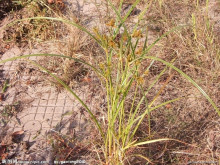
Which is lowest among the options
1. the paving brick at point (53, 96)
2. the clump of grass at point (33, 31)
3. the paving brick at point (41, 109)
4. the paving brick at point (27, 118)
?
A: the paving brick at point (27, 118)

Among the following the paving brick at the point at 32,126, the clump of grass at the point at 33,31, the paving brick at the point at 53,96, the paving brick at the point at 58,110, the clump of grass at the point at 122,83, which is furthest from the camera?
the clump of grass at the point at 33,31

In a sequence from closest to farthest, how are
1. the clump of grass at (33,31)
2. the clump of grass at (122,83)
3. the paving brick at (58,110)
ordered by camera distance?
the clump of grass at (122,83), the paving brick at (58,110), the clump of grass at (33,31)

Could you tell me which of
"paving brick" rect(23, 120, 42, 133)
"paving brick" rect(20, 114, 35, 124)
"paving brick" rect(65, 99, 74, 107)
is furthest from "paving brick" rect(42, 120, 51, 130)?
"paving brick" rect(65, 99, 74, 107)

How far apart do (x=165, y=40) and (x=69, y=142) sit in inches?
66.8

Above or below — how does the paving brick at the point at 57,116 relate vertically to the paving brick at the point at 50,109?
below

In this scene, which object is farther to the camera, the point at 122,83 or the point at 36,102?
the point at 36,102

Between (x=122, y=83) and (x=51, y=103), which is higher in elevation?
(x=122, y=83)

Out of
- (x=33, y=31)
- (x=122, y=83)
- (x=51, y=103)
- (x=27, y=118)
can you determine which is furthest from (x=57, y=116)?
(x=33, y=31)

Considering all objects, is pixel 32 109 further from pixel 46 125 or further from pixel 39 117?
pixel 46 125

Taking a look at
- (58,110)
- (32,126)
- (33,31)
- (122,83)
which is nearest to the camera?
(122,83)

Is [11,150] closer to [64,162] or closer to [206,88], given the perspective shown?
[64,162]

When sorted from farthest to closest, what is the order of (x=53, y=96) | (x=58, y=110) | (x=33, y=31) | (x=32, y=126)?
(x=33, y=31) → (x=53, y=96) → (x=58, y=110) → (x=32, y=126)

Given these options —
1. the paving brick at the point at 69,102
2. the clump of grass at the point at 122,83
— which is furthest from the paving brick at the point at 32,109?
the clump of grass at the point at 122,83

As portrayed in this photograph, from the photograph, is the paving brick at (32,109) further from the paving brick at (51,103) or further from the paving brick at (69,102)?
the paving brick at (69,102)
